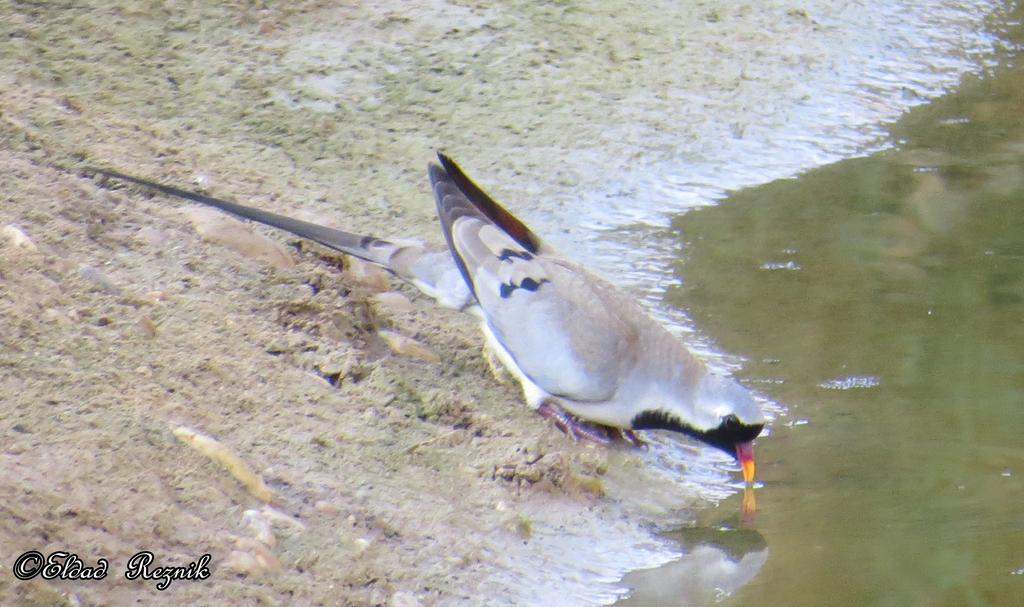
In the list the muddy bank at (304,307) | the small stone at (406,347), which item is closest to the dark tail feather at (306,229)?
the muddy bank at (304,307)

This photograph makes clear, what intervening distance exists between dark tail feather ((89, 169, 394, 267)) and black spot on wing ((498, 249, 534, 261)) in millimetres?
549

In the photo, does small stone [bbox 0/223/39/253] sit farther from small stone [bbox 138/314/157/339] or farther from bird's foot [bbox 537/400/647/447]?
bird's foot [bbox 537/400/647/447]

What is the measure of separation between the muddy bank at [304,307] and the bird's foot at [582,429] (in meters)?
0.07

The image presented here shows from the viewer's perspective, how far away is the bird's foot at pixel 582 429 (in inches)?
196

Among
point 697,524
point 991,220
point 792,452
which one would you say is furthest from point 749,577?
point 991,220

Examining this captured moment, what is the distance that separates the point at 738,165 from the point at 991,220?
132 centimetres

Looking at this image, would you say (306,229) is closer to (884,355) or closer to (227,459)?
(227,459)

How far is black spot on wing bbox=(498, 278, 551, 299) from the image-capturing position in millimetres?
4969

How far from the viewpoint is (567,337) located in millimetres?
4871

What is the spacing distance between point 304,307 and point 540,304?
0.85 metres

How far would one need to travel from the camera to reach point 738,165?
6898mm

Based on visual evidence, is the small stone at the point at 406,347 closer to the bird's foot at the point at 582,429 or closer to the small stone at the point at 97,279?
the bird's foot at the point at 582,429

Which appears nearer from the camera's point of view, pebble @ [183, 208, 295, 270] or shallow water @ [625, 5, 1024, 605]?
shallow water @ [625, 5, 1024, 605]

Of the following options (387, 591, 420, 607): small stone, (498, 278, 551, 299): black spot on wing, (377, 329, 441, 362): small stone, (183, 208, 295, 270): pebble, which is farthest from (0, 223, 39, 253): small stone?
(387, 591, 420, 607): small stone
